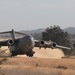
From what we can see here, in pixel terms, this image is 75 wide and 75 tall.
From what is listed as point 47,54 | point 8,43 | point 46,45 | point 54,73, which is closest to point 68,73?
point 54,73

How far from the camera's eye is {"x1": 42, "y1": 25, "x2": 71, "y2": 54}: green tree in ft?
343

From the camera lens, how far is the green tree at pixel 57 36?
4122 inches

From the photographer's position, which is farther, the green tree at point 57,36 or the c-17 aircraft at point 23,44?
the green tree at point 57,36

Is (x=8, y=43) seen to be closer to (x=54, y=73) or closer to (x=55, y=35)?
(x=54, y=73)

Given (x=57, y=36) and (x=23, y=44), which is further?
(x=57, y=36)

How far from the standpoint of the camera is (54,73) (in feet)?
76.4

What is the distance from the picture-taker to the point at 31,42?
5228 centimetres

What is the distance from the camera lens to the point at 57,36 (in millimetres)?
106688

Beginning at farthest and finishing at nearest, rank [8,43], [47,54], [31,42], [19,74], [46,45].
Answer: [47,54], [46,45], [8,43], [31,42], [19,74]

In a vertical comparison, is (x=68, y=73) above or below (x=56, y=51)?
above

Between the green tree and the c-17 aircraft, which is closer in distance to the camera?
the c-17 aircraft

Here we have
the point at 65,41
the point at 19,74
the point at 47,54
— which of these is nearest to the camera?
the point at 19,74

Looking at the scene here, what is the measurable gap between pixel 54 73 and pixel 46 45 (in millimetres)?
38766

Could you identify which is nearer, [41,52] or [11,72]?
[11,72]
